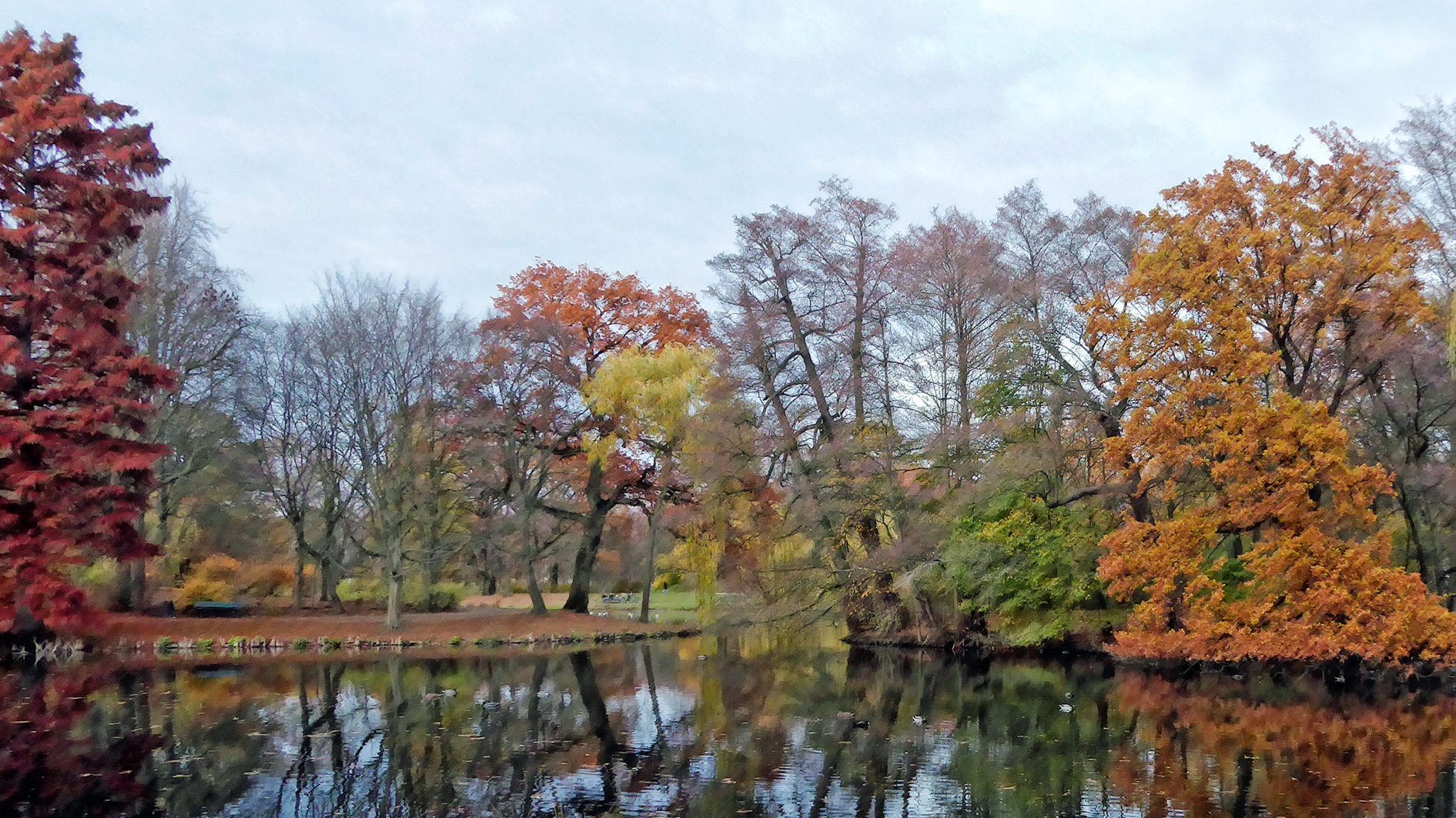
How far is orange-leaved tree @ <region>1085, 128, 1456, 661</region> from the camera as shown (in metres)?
20.4

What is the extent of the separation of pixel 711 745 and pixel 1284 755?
6.84 metres

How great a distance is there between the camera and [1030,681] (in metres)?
22.0

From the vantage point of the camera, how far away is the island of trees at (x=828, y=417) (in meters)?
16.7

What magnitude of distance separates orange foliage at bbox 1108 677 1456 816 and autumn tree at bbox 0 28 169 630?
14.9 m

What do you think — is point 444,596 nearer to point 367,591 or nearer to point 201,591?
point 367,591

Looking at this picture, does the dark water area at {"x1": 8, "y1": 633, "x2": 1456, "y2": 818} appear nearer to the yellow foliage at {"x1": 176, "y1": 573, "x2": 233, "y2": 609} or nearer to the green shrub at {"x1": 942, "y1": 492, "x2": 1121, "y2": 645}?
the green shrub at {"x1": 942, "y1": 492, "x2": 1121, "y2": 645}

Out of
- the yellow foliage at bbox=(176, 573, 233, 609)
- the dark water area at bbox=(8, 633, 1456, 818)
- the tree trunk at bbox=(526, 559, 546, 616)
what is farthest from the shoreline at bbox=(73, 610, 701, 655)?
the dark water area at bbox=(8, 633, 1456, 818)

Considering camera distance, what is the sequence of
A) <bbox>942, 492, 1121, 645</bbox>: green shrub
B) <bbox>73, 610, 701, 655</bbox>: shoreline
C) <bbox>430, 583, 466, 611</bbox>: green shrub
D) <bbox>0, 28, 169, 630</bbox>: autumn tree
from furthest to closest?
1. <bbox>430, 583, 466, 611</bbox>: green shrub
2. <bbox>73, 610, 701, 655</bbox>: shoreline
3. <bbox>942, 492, 1121, 645</bbox>: green shrub
4. <bbox>0, 28, 169, 630</bbox>: autumn tree

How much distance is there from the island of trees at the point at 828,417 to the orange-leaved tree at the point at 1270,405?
0.09m

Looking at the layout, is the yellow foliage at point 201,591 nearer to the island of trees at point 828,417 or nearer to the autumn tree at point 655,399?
the island of trees at point 828,417

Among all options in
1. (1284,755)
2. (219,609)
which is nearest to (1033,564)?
(1284,755)

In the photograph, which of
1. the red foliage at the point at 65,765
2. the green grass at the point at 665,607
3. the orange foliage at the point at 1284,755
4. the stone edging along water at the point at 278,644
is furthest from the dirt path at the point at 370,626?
the orange foliage at the point at 1284,755

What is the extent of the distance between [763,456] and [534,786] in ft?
61.7

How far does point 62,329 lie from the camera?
16.2 m
